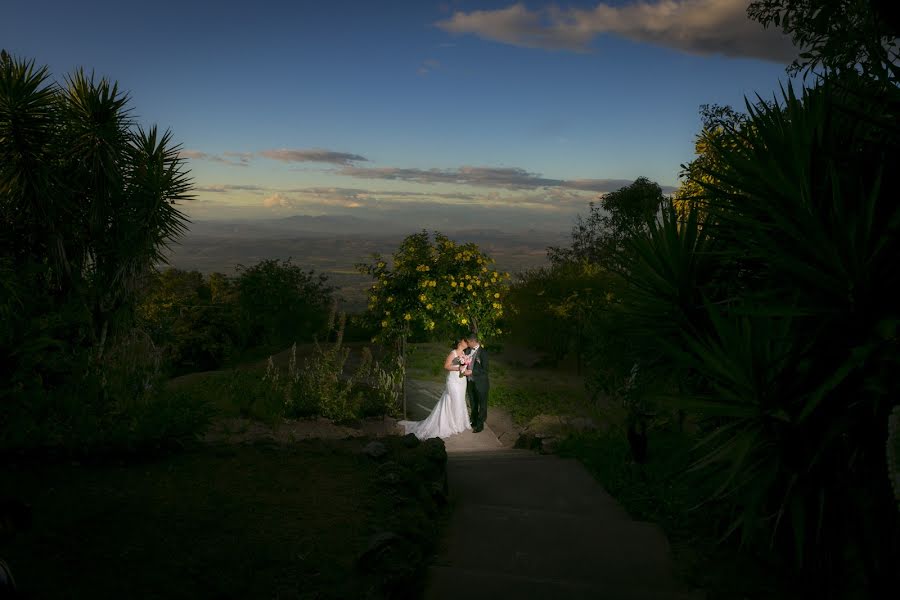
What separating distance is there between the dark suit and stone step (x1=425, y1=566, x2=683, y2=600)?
21.9 ft

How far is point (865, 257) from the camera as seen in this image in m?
3.08

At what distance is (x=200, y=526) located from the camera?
3936 millimetres

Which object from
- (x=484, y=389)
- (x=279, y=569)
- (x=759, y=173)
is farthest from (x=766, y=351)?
(x=484, y=389)

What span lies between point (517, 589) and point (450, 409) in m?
7.09

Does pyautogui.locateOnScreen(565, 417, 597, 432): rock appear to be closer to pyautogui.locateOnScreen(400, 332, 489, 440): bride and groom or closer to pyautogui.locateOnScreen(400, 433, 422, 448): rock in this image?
pyautogui.locateOnScreen(400, 332, 489, 440): bride and groom

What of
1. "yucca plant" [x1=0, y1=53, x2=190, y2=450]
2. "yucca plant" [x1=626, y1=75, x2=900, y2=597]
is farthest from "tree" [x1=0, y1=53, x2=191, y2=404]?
"yucca plant" [x1=626, y1=75, x2=900, y2=597]

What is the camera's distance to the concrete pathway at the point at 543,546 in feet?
11.3

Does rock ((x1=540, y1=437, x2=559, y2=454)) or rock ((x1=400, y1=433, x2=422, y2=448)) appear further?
rock ((x1=540, y1=437, x2=559, y2=454))

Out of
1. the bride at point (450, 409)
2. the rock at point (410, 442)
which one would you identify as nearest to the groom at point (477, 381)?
the bride at point (450, 409)

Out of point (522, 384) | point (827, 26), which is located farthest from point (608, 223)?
point (827, 26)

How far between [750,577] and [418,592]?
7.08 feet

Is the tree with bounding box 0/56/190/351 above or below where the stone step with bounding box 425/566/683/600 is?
above

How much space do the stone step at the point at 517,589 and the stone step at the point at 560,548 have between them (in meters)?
0.22

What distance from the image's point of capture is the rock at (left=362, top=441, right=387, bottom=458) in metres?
5.67
